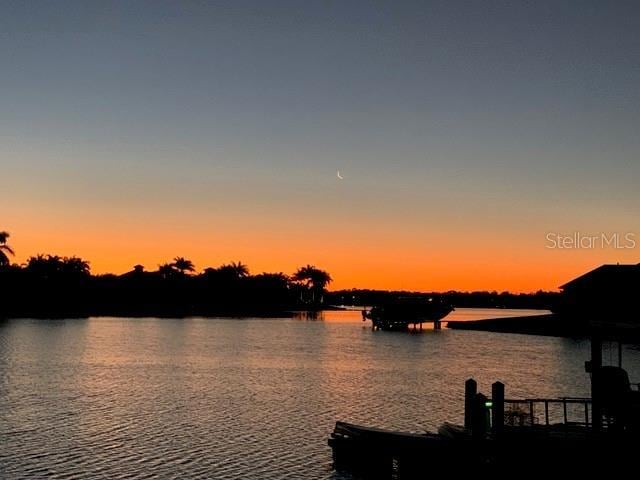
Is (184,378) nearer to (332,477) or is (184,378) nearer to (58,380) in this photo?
(58,380)

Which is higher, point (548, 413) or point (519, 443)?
point (519, 443)

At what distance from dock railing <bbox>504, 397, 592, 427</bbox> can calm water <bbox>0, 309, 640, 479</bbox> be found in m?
5.38

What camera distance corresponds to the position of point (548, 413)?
131ft

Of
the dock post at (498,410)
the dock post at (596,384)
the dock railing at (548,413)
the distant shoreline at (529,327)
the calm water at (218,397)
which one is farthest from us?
the distant shoreline at (529,327)

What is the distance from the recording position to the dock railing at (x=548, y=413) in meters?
26.2

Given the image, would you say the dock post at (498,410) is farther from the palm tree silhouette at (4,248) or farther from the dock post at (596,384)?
the palm tree silhouette at (4,248)

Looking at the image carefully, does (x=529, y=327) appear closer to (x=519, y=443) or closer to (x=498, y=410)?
(x=498, y=410)

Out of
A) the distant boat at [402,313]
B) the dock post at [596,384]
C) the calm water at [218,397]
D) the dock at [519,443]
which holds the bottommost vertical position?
the calm water at [218,397]

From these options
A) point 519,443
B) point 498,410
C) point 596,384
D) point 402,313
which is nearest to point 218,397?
point 498,410

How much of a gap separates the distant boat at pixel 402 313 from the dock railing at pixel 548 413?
440 feet

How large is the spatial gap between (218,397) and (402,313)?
13503cm

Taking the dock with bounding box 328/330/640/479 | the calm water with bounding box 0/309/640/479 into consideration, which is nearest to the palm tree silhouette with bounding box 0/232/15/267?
the calm water with bounding box 0/309/640/479

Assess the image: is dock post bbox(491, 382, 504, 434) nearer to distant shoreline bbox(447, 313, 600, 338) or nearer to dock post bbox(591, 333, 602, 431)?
dock post bbox(591, 333, 602, 431)

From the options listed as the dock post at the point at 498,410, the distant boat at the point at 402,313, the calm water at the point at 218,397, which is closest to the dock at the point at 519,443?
the dock post at the point at 498,410
